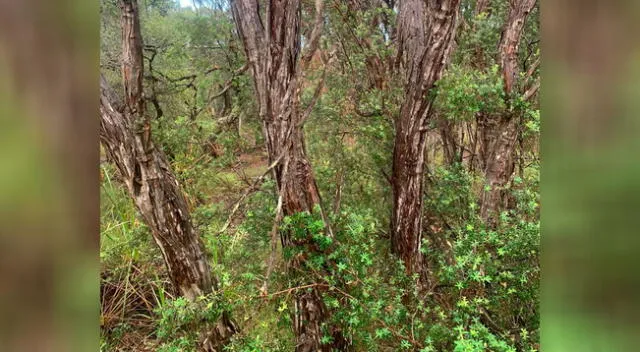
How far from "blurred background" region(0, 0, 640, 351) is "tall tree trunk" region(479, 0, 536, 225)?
11.8ft

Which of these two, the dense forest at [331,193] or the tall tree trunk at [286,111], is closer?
the dense forest at [331,193]

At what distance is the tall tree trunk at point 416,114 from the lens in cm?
318

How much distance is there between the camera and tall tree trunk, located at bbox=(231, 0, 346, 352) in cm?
269

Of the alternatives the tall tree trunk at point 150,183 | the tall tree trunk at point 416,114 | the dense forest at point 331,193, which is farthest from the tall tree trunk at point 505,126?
the tall tree trunk at point 150,183

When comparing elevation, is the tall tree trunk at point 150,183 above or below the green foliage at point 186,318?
above

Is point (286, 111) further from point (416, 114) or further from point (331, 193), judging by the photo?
point (331, 193)

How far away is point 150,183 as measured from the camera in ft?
8.36
